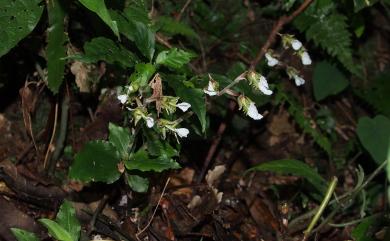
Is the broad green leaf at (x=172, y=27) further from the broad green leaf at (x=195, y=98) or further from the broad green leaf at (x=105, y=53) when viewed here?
the broad green leaf at (x=195, y=98)

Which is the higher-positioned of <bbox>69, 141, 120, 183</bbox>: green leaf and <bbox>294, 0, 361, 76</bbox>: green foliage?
<bbox>294, 0, 361, 76</bbox>: green foliage

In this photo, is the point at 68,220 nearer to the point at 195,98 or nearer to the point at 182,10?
the point at 195,98

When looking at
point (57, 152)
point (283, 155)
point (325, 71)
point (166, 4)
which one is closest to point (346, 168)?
point (283, 155)

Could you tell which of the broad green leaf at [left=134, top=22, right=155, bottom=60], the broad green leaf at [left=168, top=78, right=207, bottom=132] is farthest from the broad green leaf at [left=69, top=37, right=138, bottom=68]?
the broad green leaf at [left=168, top=78, right=207, bottom=132]

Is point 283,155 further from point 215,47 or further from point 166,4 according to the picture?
point 166,4

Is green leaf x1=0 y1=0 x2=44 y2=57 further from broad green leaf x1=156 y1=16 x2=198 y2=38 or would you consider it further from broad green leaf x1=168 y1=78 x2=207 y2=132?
broad green leaf x1=156 y1=16 x2=198 y2=38

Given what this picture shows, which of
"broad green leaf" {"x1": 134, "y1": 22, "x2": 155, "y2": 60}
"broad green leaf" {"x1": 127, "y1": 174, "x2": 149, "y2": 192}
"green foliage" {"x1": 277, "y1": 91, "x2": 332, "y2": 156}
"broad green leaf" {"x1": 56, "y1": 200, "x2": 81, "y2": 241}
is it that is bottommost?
"green foliage" {"x1": 277, "y1": 91, "x2": 332, "y2": 156}

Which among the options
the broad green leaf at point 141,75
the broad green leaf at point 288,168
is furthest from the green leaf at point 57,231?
the broad green leaf at point 288,168
